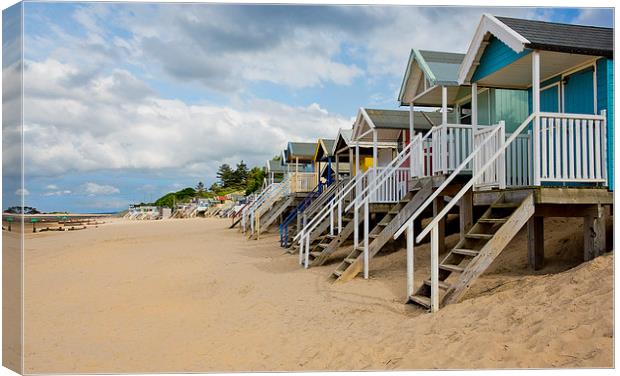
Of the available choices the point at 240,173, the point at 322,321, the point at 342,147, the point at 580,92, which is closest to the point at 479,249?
the point at 322,321

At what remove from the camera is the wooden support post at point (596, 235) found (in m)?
7.92

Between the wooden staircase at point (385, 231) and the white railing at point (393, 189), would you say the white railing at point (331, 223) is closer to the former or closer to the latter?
the white railing at point (393, 189)

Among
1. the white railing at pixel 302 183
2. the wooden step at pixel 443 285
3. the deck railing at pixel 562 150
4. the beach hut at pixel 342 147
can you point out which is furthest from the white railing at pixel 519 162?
the white railing at pixel 302 183

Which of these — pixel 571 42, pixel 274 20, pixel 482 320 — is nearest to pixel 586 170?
pixel 571 42

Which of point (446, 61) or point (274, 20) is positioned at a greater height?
point (446, 61)

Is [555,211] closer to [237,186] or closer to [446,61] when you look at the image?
[446,61]

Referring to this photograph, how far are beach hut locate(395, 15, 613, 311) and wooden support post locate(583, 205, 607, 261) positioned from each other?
0.01 m

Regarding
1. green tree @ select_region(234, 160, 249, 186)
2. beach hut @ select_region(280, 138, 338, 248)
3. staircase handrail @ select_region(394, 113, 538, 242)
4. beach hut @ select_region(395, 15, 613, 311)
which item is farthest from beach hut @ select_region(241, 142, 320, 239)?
green tree @ select_region(234, 160, 249, 186)

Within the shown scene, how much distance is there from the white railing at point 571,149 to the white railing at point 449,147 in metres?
2.68

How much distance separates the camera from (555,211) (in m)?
8.17

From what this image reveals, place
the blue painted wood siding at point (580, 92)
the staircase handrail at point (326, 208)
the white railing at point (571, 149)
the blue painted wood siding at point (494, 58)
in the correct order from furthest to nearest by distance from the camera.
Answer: the staircase handrail at point (326, 208) < the blue painted wood siding at point (580, 92) < the blue painted wood siding at point (494, 58) < the white railing at point (571, 149)

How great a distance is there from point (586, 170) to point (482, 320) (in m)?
3.31

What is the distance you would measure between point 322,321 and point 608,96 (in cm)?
538

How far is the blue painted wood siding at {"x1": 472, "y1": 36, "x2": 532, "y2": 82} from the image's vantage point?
9.01 m
